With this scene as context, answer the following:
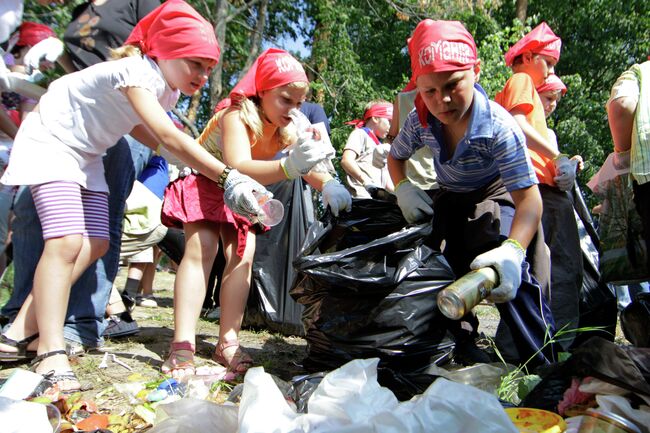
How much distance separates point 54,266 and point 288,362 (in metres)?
1.15

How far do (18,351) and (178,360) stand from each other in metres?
0.67

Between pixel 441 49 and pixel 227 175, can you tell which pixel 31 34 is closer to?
pixel 227 175

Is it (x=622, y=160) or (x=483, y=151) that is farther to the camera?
(x=622, y=160)

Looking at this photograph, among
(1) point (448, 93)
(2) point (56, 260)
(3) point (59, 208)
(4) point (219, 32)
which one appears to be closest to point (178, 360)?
(2) point (56, 260)

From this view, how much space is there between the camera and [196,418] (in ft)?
5.23

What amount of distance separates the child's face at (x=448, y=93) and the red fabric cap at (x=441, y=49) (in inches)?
1.3

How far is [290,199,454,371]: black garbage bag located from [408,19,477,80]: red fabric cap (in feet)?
2.00

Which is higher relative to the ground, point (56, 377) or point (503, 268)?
point (503, 268)

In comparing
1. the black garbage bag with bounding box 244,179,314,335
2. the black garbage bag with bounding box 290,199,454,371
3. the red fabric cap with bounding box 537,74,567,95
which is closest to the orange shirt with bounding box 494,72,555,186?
the red fabric cap with bounding box 537,74,567,95

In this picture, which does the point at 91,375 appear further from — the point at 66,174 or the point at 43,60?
the point at 43,60

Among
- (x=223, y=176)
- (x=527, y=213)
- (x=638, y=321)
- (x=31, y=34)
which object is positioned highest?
(x=31, y=34)

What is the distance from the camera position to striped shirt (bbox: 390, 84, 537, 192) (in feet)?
7.70

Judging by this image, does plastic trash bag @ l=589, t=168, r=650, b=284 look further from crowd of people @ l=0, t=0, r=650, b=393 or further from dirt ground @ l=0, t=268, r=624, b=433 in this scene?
dirt ground @ l=0, t=268, r=624, b=433

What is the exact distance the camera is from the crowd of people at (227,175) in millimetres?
2354
